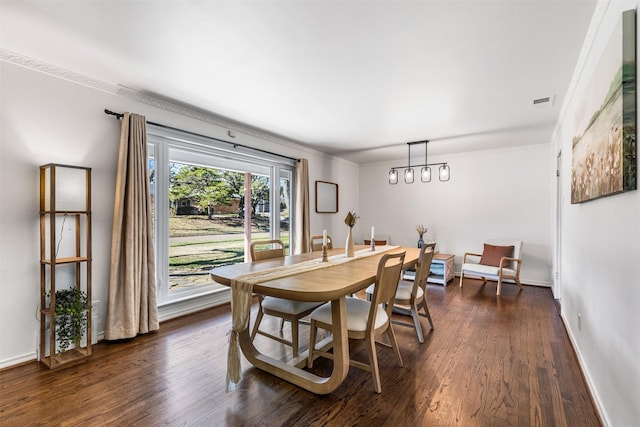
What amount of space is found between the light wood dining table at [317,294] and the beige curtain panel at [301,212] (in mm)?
2448

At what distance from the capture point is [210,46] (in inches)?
84.0

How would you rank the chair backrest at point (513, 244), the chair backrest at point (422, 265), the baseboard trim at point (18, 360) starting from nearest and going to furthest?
1. the baseboard trim at point (18, 360)
2. the chair backrest at point (422, 265)
3. the chair backrest at point (513, 244)

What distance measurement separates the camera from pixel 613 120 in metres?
1.43

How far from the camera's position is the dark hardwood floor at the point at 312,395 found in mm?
1732

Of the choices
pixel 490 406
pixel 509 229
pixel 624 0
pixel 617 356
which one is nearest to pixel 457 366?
pixel 490 406

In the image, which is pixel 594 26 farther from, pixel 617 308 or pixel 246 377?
pixel 246 377

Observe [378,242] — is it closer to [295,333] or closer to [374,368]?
[295,333]

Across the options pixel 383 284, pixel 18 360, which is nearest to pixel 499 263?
pixel 383 284

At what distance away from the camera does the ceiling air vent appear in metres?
3.04

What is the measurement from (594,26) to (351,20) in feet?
5.06

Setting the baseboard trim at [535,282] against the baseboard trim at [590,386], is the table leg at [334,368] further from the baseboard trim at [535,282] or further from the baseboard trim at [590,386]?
the baseboard trim at [535,282]

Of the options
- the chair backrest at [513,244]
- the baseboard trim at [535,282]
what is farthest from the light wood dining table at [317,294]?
the baseboard trim at [535,282]

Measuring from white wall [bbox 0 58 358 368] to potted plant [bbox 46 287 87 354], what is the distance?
0.63 feet

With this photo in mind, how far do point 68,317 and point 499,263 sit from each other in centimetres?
553
